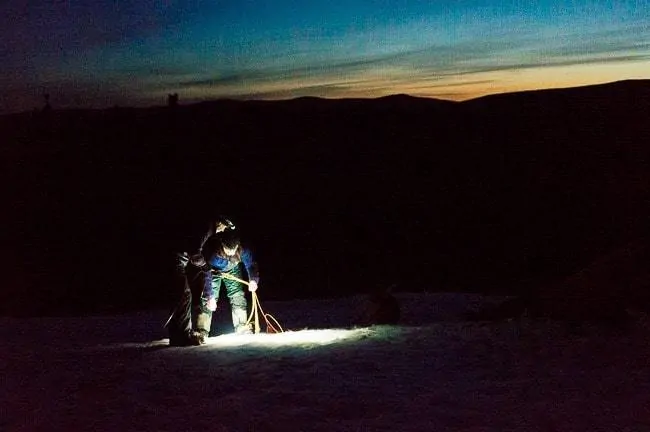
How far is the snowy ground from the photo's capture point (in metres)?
6.04

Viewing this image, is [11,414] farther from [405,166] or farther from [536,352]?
[405,166]

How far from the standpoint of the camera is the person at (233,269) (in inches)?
421

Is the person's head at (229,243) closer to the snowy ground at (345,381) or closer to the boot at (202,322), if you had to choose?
the boot at (202,322)

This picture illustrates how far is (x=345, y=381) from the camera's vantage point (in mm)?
7289

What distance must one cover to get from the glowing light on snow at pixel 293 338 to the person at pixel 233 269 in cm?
40

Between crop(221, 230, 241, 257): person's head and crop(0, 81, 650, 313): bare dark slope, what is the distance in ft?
26.0

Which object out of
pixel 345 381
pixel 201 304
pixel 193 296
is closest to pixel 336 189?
pixel 193 296

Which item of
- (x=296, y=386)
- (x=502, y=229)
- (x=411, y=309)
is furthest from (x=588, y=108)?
(x=296, y=386)

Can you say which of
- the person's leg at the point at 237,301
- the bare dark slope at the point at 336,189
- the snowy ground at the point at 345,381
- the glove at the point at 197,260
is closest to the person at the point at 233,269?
the person's leg at the point at 237,301

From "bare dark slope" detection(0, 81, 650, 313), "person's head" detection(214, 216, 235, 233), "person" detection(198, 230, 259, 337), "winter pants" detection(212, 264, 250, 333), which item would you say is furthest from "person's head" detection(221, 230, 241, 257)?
"bare dark slope" detection(0, 81, 650, 313)

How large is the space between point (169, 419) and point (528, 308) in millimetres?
6096

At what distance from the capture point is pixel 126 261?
23.7 metres

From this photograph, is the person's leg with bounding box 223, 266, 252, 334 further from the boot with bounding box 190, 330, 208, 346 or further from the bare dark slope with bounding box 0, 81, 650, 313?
the bare dark slope with bounding box 0, 81, 650, 313

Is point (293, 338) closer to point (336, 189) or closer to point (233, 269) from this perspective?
point (233, 269)
